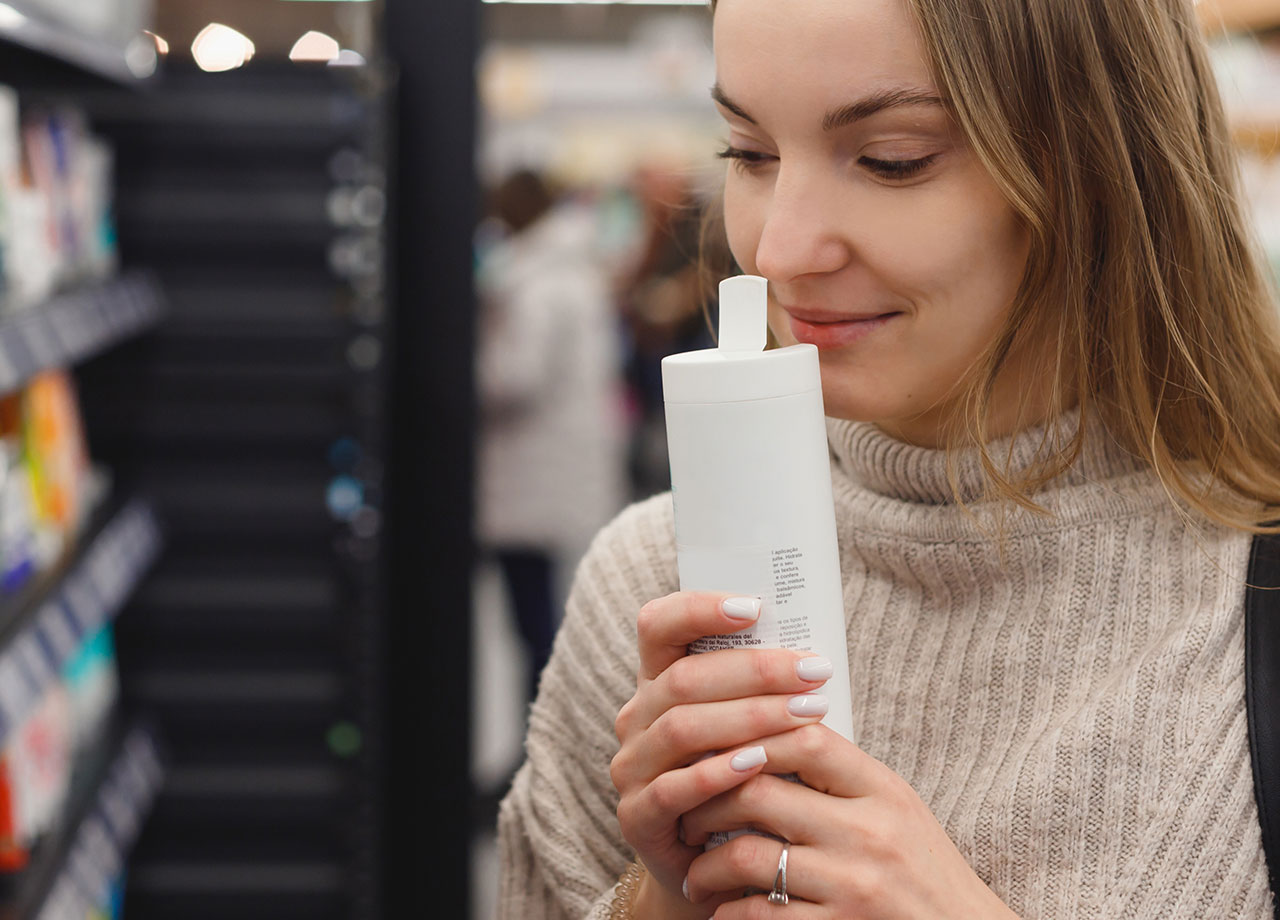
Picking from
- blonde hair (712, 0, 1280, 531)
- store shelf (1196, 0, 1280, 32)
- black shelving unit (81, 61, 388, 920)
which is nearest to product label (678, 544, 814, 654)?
blonde hair (712, 0, 1280, 531)

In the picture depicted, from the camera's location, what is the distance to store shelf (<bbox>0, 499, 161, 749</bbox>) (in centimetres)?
157

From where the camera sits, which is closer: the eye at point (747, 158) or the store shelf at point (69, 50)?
the eye at point (747, 158)

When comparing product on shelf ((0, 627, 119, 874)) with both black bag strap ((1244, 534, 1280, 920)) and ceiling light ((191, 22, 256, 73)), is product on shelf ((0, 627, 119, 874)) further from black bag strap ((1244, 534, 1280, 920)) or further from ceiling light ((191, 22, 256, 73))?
black bag strap ((1244, 534, 1280, 920))

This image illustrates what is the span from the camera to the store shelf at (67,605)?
1571 mm

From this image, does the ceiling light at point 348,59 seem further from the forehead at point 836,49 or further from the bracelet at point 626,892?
the bracelet at point 626,892

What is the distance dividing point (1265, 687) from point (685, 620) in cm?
46

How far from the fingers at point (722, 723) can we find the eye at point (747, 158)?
1.36ft

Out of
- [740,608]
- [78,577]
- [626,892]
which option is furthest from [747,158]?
[78,577]

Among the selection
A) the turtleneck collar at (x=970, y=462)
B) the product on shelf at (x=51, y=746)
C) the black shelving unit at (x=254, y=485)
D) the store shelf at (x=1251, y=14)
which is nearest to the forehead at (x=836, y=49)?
the turtleneck collar at (x=970, y=462)

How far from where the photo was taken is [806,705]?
0.77 meters

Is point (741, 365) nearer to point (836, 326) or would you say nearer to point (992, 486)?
point (836, 326)

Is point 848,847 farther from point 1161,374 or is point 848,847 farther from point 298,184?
point 298,184

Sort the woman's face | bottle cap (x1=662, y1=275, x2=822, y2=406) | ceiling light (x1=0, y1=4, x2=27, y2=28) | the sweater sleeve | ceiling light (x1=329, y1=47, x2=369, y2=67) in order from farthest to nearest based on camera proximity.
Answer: ceiling light (x1=329, y1=47, x2=369, y2=67)
ceiling light (x1=0, y1=4, x2=27, y2=28)
the sweater sleeve
the woman's face
bottle cap (x1=662, y1=275, x2=822, y2=406)

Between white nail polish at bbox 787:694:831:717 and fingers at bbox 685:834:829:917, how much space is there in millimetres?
88
